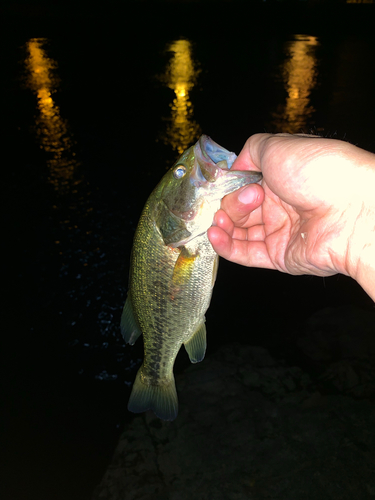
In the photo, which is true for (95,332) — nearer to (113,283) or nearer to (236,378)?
(113,283)

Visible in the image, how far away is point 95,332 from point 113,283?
0.96 m

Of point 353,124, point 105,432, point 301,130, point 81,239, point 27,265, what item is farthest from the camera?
point 353,124

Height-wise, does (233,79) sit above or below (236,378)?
above

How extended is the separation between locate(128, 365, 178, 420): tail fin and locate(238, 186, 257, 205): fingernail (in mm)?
1558

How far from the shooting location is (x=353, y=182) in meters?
1.71

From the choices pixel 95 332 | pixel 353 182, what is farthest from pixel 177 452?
pixel 353 182

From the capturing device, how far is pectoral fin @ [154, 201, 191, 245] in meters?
2.19

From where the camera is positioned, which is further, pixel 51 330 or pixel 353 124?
pixel 353 124

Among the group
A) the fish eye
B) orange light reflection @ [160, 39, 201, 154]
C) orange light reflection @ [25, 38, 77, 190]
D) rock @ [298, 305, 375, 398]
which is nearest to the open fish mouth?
the fish eye

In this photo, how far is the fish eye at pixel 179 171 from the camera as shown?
2.16 meters


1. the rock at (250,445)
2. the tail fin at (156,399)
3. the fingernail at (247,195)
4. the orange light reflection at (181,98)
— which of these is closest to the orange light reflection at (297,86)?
the orange light reflection at (181,98)

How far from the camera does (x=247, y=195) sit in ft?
7.20

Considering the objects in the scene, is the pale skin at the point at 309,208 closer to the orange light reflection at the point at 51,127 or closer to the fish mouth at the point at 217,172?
the fish mouth at the point at 217,172

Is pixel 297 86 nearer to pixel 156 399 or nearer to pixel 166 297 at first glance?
pixel 166 297
